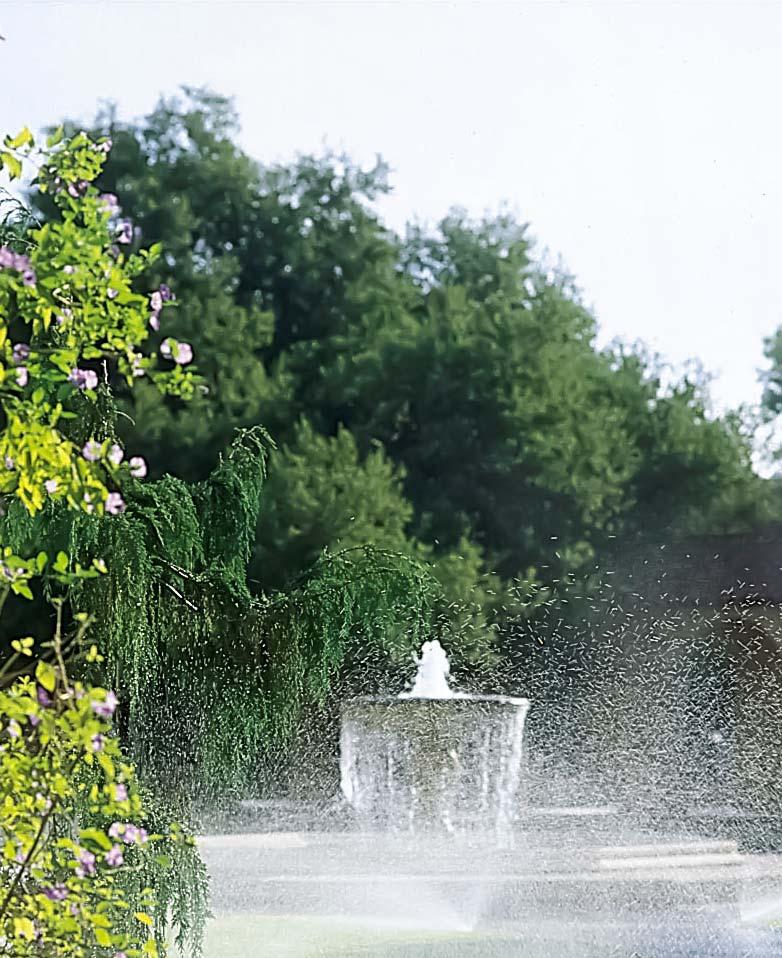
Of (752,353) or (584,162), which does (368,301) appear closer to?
(584,162)

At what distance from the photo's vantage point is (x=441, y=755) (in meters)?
9.41

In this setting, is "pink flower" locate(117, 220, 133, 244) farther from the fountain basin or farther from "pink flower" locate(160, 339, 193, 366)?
the fountain basin

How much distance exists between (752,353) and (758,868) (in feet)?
33.2

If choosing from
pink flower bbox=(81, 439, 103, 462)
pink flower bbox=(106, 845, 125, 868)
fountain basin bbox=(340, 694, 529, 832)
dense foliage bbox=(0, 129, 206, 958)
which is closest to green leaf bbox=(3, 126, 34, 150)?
dense foliage bbox=(0, 129, 206, 958)

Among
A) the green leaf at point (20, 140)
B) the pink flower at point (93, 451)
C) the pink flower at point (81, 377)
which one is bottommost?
the pink flower at point (93, 451)

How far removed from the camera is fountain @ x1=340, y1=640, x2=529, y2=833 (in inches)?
367

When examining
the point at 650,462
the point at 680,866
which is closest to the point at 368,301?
the point at 650,462

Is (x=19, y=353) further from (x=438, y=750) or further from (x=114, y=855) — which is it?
(x=438, y=750)

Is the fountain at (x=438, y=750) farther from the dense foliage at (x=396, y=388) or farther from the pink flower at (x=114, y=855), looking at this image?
the pink flower at (x=114, y=855)

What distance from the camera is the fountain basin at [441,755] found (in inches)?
367

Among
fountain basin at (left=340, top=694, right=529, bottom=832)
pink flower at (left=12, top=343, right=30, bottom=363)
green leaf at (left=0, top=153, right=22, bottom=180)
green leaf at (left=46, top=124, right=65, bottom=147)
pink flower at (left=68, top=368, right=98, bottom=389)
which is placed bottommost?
fountain basin at (left=340, top=694, right=529, bottom=832)

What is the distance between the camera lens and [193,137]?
17.9 meters

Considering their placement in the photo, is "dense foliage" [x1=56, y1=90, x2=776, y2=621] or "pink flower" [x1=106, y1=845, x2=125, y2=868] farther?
"dense foliage" [x1=56, y1=90, x2=776, y2=621]

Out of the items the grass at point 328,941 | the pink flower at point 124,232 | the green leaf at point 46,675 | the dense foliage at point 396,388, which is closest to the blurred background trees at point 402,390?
the dense foliage at point 396,388
